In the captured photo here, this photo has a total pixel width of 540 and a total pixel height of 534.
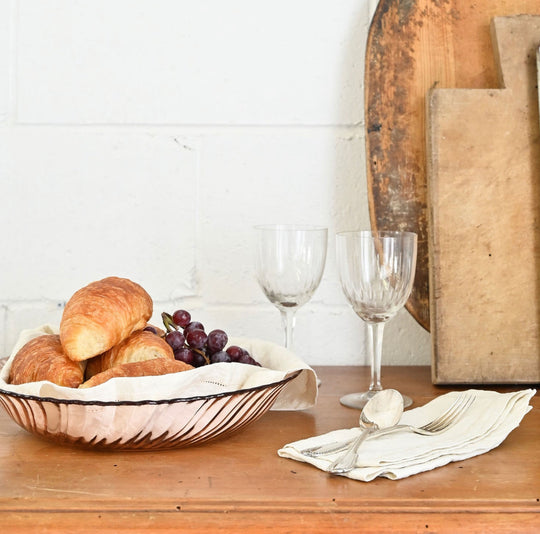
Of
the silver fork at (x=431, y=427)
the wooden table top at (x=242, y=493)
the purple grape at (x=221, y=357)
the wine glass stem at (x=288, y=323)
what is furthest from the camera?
the wine glass stem at (x=288, y=323)

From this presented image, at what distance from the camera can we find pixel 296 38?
1023 millimetres

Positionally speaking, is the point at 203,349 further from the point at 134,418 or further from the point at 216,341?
the point at 134,418

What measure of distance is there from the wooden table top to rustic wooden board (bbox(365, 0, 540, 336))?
0.37 m

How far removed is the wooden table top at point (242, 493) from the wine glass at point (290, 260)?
0.22 meters

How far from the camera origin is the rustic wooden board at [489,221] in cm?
91

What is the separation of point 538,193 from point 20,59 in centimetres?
70

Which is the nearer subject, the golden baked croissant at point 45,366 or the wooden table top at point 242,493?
the wooden table top at point 242,493

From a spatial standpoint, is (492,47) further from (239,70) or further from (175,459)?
(175,459)

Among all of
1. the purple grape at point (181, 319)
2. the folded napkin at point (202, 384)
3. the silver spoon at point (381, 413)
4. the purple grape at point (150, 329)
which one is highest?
the purple grape at point (181, 319)

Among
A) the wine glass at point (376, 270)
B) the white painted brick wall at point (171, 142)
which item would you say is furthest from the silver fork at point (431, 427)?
the white painted brick wall at point (171, 142)

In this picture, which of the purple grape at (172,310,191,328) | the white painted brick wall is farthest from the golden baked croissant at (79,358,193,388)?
the white painted brick wall

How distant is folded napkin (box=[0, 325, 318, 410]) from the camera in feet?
2.03

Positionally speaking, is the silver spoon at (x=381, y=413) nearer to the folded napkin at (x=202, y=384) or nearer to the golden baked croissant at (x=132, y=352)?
the folded napkin at (x=202, y=384)

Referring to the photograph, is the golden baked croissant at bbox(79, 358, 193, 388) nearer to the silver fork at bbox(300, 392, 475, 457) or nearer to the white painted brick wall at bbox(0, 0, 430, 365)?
the silver fork at bbox(300, 392, 475, 457)
